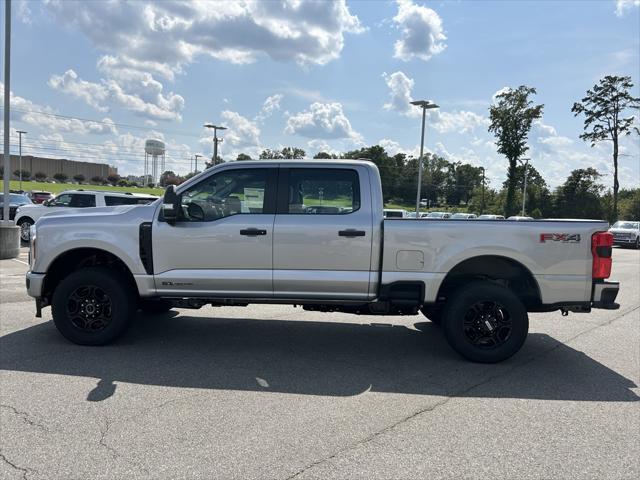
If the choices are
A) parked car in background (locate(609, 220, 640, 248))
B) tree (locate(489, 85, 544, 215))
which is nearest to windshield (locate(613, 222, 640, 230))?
parked car in background (locate(609, 220, 640, 248))

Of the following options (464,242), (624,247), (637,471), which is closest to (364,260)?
(464,242)

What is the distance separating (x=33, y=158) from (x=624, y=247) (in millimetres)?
146160

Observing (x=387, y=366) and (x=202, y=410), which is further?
(x=387, y=366)

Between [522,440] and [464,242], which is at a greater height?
[464,242]

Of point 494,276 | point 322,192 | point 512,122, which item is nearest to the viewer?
point 322,192

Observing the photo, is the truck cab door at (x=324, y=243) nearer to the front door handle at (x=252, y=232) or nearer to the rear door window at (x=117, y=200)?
the front door handle at (x=252, y=232)

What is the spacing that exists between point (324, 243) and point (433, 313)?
2.12 m

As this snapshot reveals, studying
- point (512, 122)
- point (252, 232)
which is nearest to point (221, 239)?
point (252, 232)

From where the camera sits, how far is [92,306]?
5629 mm

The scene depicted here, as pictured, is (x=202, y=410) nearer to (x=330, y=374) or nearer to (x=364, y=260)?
(x=330, y=374)

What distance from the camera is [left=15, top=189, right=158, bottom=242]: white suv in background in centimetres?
1524

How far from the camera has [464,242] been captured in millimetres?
5289

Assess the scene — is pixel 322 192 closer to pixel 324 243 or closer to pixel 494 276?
pixel 324 243

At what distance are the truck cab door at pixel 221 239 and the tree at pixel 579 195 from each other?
59.8 meters
